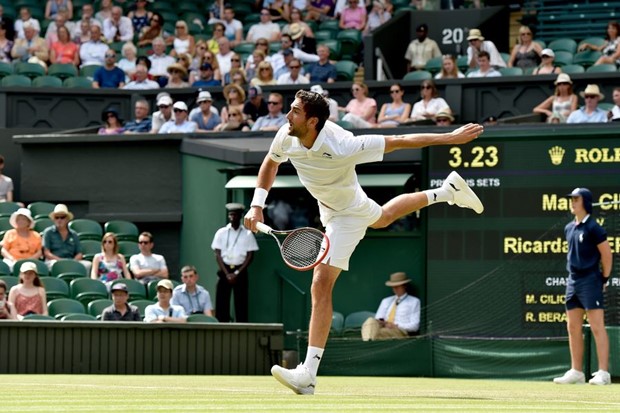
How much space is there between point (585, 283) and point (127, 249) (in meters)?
7.96

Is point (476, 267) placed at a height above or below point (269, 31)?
below

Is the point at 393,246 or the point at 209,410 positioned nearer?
the point at 209,410

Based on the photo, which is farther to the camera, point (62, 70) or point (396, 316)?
point (62, 70)

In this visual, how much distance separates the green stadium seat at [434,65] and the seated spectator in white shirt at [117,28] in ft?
18.4

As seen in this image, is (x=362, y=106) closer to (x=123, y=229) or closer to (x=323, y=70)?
(x=323, y=70)

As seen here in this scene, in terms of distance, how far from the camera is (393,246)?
18141 mm

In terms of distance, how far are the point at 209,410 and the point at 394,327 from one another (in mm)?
9944

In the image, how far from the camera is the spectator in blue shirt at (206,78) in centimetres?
2139

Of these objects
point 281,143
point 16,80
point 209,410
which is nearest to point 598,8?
point 16,80

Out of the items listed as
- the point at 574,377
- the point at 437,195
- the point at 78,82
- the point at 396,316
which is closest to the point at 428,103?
the point at 396,316

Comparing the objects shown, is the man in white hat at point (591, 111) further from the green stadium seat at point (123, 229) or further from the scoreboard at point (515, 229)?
the green stadium seat at point (123, 229)

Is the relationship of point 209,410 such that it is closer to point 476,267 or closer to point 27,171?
point 476,267

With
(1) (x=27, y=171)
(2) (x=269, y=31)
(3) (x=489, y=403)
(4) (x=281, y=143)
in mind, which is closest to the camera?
(3) (x=489, y=403)

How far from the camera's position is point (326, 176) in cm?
934
